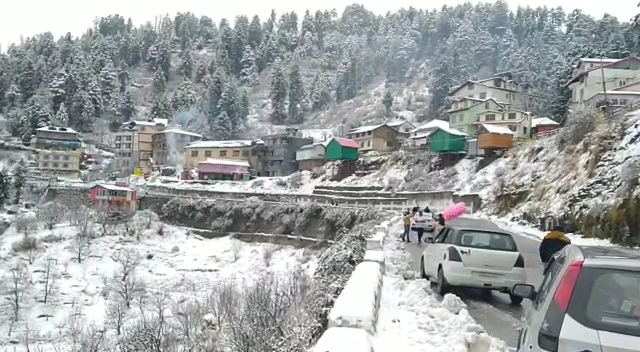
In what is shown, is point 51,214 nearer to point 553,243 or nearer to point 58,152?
point 58,152

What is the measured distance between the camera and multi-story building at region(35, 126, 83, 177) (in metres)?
78.1

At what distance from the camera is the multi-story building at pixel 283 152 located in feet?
241

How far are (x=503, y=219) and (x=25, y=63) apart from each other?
109 metres

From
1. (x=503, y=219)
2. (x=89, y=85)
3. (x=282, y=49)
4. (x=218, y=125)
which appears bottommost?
(x=503, y=219)

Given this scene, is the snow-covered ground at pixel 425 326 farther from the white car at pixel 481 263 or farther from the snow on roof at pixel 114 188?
the snow on roof at pixel 114 188

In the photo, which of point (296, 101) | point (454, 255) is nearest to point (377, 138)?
point (296, 101)

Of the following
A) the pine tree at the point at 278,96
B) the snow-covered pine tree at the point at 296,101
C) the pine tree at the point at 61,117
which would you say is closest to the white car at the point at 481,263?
the pine tree at the point at 61,117

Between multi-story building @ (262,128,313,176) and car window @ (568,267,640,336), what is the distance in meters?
69.7

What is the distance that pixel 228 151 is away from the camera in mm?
77250

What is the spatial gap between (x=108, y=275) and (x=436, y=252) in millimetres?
36842

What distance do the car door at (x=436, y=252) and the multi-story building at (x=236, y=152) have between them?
64.5 meters

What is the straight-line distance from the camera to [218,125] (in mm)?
98062

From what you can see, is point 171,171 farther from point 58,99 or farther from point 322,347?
point 322,347

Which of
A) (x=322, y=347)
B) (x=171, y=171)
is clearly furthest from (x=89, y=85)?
(x=322, y=347)
